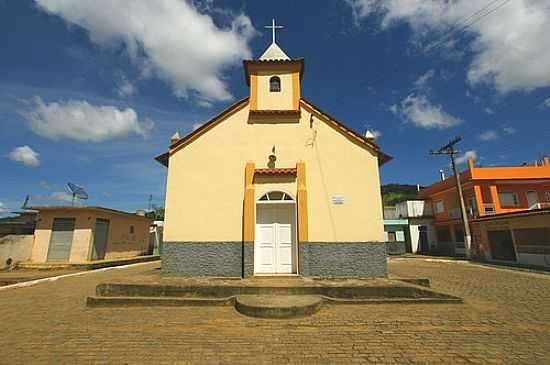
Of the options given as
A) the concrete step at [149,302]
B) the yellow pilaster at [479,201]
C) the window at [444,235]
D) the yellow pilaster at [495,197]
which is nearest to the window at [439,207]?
the window at [444,235]

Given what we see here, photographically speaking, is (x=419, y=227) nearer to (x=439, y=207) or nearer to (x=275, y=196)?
(x=439, y=207)

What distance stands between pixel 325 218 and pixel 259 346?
17.5ft

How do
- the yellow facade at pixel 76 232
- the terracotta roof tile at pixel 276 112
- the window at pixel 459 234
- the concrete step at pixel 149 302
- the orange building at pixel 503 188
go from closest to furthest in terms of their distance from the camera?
the concrete step at pixel 149 302 < the terracotta roof tile at pixel 276 112 < the yellow facade at pixel 76 232 < the orange building at pixel 503 188 < the window at pixel 459 234

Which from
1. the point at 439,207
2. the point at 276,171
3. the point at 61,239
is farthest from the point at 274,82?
the point at 439,207

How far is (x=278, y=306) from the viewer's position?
239 inches

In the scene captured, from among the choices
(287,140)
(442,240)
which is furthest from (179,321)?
(442,240)

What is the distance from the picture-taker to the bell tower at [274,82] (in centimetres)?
1047

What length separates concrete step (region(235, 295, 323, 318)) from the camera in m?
5.99

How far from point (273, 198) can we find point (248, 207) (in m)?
0.97

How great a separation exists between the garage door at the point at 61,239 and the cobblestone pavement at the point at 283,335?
11.9m

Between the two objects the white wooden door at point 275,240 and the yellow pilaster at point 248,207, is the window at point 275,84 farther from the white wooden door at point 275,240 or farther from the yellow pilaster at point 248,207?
the white wooden door at point 275,240

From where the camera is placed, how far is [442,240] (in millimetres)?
27719

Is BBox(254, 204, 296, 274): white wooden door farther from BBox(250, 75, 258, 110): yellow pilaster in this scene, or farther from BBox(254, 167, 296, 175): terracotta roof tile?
BBox(250, 75, 258, 110): yellow pilaster

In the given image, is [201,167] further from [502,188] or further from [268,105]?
[502,188]
